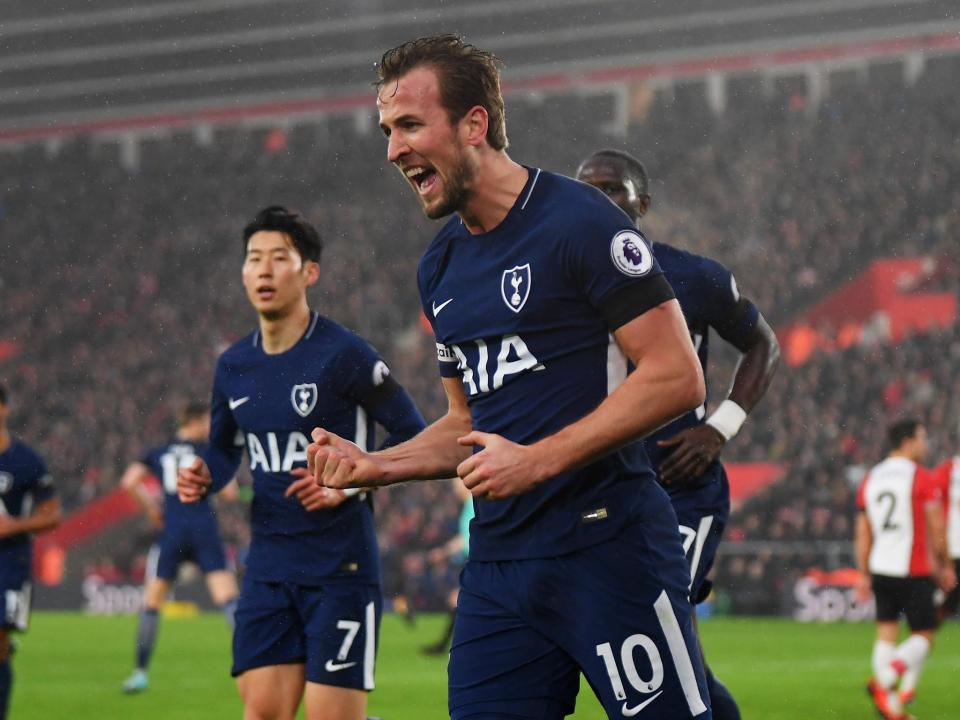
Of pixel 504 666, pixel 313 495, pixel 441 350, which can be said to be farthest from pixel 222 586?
pixel 504 666

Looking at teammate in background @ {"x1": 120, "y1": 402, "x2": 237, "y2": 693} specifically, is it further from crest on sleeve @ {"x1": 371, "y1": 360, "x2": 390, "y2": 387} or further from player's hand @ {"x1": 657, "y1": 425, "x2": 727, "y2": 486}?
player's hand @ {"x1": 657, "y1": 425, "x2": 727, "y2": 486}

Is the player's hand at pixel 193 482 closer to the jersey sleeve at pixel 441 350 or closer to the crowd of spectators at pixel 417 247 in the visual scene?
the jersey sleeve at pixel 441 350

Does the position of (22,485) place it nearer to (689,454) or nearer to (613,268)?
(689,454)

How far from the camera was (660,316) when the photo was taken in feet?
11.5

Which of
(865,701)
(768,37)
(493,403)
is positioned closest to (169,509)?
(865,701)

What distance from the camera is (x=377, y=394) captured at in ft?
20.3

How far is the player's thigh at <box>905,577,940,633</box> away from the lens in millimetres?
10719

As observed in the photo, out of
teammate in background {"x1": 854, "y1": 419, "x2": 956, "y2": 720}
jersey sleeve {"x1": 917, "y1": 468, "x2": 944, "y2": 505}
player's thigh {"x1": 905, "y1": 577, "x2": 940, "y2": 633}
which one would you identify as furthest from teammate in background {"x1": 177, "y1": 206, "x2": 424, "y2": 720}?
jersey sleeve {"x1": 917, "y1": 468, "x2": 944, "y2": 505}

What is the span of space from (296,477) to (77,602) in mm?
21933

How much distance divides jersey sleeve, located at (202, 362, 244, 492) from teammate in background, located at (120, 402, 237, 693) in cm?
565

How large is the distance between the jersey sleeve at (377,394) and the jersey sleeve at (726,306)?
1.25 metres

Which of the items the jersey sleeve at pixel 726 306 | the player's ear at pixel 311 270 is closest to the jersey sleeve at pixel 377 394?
the player's ear at pixel 311 270

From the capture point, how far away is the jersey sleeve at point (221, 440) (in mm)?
6320

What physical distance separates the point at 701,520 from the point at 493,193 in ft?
7.59
